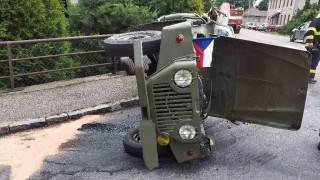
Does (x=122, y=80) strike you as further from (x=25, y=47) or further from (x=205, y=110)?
(x=205, y=110)

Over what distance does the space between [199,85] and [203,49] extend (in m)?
0.47

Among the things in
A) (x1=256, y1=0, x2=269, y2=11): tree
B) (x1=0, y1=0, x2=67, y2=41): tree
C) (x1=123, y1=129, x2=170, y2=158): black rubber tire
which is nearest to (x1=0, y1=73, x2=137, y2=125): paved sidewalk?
(x1=0, y1=0, x2=67, y2=41): tree

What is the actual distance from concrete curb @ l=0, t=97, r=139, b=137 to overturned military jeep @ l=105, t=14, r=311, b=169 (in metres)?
1.69

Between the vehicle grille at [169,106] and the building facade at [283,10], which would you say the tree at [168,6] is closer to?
the vehicle grille at [169,106]

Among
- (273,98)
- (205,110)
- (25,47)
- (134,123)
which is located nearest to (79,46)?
(25,47)

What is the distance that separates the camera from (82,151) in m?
4.23

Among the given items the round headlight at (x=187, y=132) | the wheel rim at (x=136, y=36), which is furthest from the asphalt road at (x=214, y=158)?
the wheel rim at (x=136, y=36)

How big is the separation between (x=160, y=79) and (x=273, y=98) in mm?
1392

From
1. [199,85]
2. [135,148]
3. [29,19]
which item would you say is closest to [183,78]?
[199,85]

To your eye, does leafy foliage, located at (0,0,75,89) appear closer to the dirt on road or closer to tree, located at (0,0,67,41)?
tree, located at (0,0,67,41)

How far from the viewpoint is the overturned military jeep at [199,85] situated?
132 inches

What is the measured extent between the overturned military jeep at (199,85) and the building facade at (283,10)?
2172 inches

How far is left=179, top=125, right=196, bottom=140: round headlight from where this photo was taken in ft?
11.3

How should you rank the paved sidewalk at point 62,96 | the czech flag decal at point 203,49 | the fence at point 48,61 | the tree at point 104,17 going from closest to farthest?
the czech flag decal at point 203,49 < the paved sidewalk at point 62,96 < the fence at point 48,61 < the tree at point 104,17
